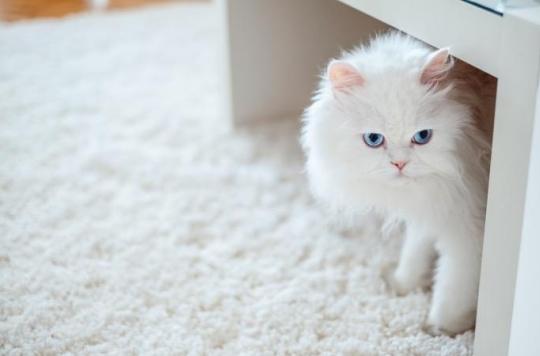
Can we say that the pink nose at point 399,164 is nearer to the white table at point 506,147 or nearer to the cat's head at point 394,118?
the cat's head at point 394,118

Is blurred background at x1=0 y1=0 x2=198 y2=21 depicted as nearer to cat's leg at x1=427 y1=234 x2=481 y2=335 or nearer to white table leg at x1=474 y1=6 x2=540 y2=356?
cat's leg at x1=427 y1=234 x2=481 y2=335

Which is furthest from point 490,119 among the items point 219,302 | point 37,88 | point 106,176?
point 37,88

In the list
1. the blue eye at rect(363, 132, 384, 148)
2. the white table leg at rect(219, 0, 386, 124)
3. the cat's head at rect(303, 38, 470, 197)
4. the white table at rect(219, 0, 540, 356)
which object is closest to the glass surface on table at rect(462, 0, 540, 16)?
the white table at rect(219, 0, 540, 356)

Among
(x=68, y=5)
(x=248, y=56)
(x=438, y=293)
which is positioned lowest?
(x=438, y=293)

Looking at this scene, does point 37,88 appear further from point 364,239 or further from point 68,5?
point 364,239

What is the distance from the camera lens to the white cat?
0.95 metres

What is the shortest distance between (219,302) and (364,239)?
0.32 m

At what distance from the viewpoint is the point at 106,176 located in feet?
4.98

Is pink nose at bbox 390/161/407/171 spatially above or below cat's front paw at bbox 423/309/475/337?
above

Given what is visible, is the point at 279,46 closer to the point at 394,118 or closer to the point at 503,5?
the point at 394,118

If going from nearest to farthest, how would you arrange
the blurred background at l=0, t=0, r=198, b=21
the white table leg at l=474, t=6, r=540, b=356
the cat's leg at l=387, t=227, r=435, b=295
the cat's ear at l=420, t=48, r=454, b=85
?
the white table leg at l=474, t=6, r=540, b=356 < the cat's ear at l=420, t=48, r=454, b=85 < the cat's leg at l=387, t=227, r=435, b=295 < the blurred background at l=0, t=0, r=198, b=21

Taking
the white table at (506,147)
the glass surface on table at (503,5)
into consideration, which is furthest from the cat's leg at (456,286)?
the glass surface on table at (503,5)

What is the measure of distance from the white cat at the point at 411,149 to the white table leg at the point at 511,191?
0.11 meters

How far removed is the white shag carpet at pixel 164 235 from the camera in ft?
3.59
